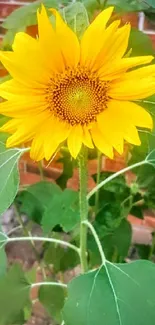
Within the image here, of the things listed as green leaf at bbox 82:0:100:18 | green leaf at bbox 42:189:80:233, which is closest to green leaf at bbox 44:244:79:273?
Answer: green leaf at bbox 42:189:80:233

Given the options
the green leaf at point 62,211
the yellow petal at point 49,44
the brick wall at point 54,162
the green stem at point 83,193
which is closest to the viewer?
the yellow petal at point 49,44

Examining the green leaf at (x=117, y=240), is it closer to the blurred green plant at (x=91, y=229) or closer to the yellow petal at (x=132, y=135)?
the blurred green plant at (x=91, y=229)

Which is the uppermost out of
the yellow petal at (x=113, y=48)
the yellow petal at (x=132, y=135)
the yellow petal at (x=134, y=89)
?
the yellow petal at (x=113, y=48)

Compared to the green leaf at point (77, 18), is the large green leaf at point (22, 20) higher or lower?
lower

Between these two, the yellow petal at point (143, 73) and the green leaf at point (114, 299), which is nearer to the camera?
the yellow petal at point (143, 73)

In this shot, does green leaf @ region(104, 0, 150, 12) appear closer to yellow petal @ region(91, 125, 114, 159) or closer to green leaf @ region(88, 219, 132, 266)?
yellow petal @ region(91, 125, 114, 159)

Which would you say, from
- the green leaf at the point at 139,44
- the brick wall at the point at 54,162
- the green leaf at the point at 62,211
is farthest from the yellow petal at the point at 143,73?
the brick wall at the point at 54,162

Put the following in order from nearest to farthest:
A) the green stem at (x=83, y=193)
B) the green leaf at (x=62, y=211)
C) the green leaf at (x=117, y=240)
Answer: the green stem at (x=83, y=193) → the green leaf at (x=62, y=211) → the green leaf at (x=117, y=240)
